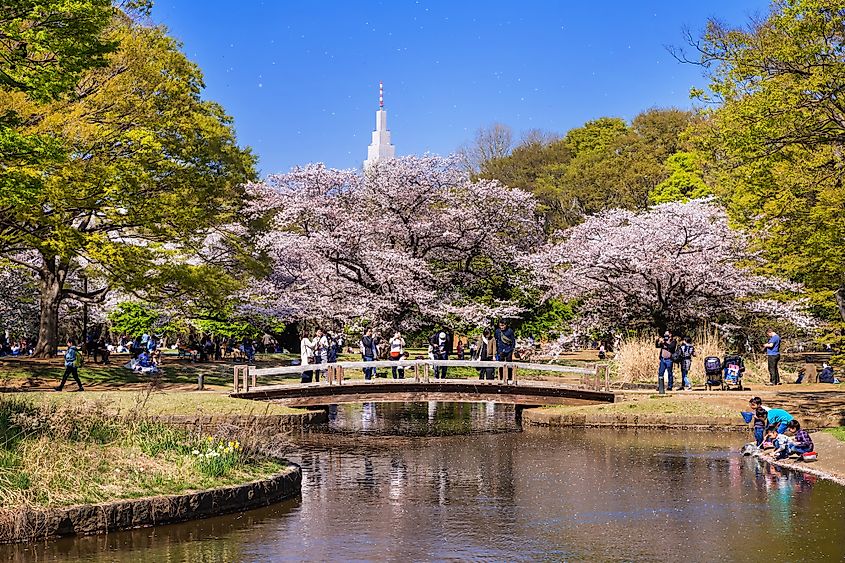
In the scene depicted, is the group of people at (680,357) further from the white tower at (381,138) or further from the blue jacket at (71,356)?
the white tower at (381,138)

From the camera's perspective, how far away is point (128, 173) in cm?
3400

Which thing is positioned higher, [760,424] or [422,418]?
[760,424]

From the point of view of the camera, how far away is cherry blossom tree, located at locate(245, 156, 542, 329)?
43000mm

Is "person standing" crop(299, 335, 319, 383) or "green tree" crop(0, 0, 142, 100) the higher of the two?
"green tree" crop(0, 0, 142, 100)

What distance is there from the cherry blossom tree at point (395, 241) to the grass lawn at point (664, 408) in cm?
1645

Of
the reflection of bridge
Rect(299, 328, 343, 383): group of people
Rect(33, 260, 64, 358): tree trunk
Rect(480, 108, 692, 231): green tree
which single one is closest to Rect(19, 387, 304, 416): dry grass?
the reflection of bridge

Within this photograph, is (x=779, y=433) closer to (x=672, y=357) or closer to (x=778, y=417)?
(x=778, y=417)

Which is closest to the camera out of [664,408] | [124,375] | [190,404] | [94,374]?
[190,404]

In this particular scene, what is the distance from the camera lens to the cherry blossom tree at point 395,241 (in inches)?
1693

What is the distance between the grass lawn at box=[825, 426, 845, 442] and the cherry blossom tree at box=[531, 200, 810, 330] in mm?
15376

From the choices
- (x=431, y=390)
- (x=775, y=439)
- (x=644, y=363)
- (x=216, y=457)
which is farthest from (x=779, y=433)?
(x=644, y=363)

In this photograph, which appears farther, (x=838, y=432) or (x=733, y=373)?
(x=733, y=373)

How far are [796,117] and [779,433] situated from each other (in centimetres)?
769

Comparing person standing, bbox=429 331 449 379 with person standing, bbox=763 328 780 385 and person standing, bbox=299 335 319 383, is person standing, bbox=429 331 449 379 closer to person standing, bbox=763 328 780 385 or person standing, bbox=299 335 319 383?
person standing, bbox=299 335 319 383
